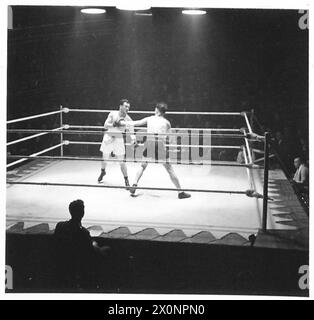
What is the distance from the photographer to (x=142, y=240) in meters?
3.28

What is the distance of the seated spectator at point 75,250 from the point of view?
3.03m

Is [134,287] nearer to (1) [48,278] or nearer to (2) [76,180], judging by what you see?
(1) [48,278]

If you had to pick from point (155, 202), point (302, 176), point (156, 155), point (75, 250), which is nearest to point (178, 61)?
point (156, 155)

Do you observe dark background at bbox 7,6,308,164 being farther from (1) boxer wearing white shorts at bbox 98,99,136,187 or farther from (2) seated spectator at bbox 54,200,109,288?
(2) seated spectator at bbox 54,200,109,288

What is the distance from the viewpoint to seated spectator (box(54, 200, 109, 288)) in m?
3.03

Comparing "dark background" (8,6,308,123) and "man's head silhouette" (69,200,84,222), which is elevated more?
"dark background" (8,6,308,123)

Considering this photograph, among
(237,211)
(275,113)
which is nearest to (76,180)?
(237,211)

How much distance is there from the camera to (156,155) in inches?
216

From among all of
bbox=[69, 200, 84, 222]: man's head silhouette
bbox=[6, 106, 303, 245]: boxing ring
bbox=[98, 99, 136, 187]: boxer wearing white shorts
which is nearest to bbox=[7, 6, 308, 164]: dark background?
bbox=[6, 106, 303, 245]: boxing ring

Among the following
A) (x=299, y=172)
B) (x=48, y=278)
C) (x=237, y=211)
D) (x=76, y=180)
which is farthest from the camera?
(x=76, y=180)

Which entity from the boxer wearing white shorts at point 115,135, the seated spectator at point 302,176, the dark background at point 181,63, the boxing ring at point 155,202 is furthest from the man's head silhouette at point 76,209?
the dark background at point 181,63

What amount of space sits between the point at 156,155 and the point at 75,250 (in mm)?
2524

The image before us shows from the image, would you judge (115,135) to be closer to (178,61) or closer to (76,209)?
(76,209)
